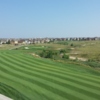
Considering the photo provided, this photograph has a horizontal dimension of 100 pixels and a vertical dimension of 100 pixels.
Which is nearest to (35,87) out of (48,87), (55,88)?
(48,87)

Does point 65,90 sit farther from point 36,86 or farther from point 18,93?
point 18,93

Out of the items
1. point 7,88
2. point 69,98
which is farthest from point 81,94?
point 7,88

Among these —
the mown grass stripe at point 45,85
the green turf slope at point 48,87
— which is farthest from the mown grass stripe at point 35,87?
the mown grass stripe at point 45,85

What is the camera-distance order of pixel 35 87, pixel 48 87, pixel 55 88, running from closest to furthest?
pixel 55 88 < pixel 35 87 < pixel 48 87

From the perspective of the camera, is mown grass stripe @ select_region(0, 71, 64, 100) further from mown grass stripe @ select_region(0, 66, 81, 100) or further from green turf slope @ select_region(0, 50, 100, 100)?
mown grass stripe @ select_region(0, 66, 81, 100)

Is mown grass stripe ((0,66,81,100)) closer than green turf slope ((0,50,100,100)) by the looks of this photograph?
No

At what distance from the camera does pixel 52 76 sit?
2036 centimetres

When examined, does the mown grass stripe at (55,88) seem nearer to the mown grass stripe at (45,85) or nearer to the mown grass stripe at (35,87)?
the mown grass stripe at (45,85)

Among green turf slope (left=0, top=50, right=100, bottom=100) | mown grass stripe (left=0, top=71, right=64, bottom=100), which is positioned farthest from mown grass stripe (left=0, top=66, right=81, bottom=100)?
mown grass stripe (left=0, top=71, right=64, bottom=100)

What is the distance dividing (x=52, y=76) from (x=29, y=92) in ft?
18.2

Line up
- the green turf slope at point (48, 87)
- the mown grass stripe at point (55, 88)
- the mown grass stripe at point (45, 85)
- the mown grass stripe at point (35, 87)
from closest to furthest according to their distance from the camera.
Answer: the green turf slope at point (48, 87) → the mown grass stripe at point (35, 87) → the mown grass stripe at point (55, 88) → the mown grass stripe at point (45, 85)

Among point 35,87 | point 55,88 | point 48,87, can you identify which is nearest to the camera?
point 55,88

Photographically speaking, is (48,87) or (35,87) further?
(48,87)

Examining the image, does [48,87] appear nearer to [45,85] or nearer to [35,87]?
[45,85]
